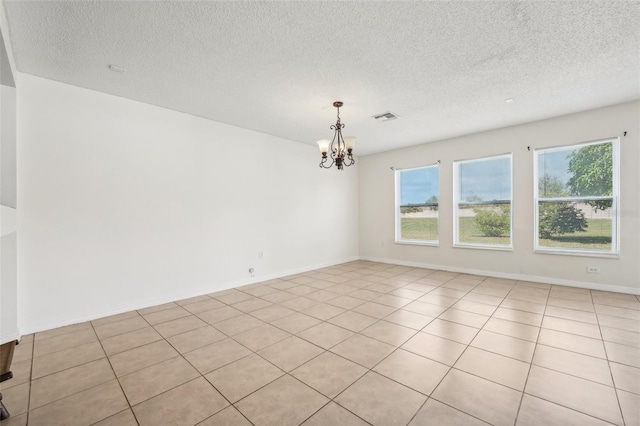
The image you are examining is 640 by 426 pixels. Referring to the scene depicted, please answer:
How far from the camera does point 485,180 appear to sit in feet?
16.9

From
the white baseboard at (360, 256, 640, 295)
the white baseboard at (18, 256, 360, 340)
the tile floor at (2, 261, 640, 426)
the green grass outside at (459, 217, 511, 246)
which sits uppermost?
the green grass outside at (459, 217, 511, 246)

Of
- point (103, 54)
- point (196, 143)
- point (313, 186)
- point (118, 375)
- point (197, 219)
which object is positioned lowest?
point (118, 375)

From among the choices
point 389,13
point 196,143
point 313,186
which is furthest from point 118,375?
point 313,186

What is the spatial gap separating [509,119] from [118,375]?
5.86m

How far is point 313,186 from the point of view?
5879 millimetres

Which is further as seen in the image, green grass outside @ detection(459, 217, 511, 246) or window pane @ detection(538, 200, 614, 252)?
green grass outside @ detection(459, 217, 511, 246)

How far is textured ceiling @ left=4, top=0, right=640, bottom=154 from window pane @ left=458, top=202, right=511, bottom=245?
1829 mm

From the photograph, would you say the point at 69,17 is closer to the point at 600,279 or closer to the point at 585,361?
the point at 585,361

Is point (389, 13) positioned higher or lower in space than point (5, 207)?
higher

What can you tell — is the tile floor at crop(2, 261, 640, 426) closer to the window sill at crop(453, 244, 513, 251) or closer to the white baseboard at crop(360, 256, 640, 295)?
the white baseboard at crop(360, 256, 640, 295)

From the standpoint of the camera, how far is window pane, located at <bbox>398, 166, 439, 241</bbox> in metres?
5.83

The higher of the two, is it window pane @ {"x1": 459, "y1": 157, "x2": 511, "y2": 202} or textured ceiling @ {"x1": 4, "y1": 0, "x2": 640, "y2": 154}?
textured ceiling @ {"x1": 4, "y1": 0, "x2": 640, "y2": 154}

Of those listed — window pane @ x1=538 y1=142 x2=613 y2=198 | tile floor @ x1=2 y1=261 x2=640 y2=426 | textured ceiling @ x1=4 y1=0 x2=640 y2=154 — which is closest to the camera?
tile floor @ x1=2 y1=261 x2=640 y2=426

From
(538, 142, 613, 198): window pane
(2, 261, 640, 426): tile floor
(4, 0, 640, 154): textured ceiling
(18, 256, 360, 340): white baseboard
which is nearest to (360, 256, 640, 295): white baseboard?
(2, 261, 640, 426): tile floor
